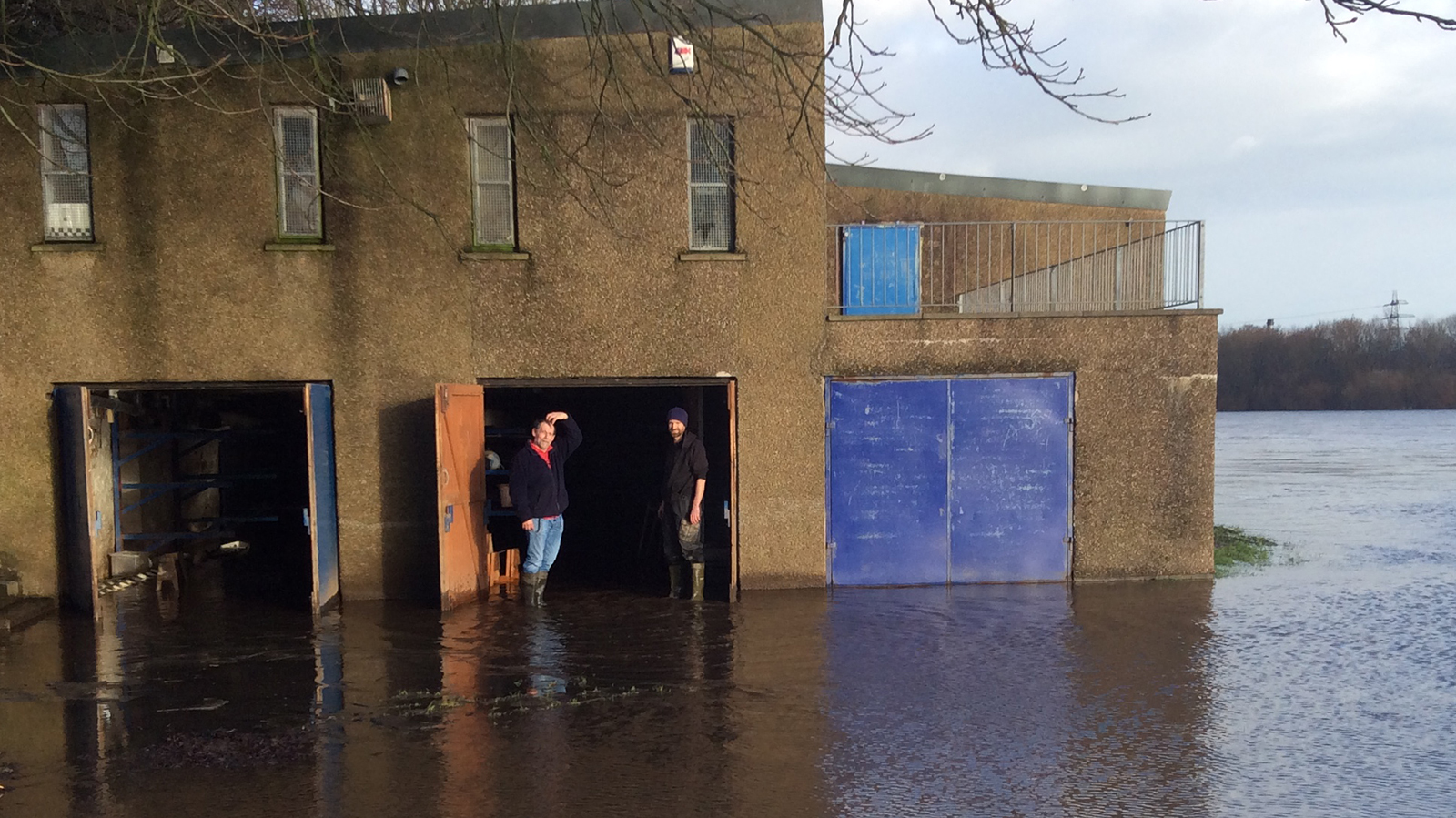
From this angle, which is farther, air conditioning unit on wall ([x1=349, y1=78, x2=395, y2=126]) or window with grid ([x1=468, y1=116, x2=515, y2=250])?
window with grid ([x1=468, y1=116, x2=515, y2=250])

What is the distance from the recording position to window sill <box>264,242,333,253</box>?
10.6 meters

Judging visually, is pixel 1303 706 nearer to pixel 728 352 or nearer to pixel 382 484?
pixel 728 352

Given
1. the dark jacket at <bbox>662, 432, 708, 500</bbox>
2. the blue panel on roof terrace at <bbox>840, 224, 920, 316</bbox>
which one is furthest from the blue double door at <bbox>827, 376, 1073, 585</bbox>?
the dark jacket at <bbox>662, 432, 708, 500</bbox>

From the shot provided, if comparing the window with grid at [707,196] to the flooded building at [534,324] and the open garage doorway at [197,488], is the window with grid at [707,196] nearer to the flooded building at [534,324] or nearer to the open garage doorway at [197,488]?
the flooded building at [534,324]

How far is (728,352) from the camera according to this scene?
1089 centimetres

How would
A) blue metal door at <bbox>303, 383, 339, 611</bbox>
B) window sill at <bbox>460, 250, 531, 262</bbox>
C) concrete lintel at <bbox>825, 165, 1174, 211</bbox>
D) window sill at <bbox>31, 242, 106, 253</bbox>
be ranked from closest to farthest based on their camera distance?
blue metal door at <bbox>303, 383, 339, 611</bbox> < window sill at <bbox>31, 242, 106, 253</bbox> < window sill at <bbox>460, 250, 531, 262</bbox> < concrete lintel at <bbox>825, 165, 1174, 211</bbox>

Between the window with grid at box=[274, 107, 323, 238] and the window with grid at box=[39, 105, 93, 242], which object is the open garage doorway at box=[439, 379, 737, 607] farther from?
the window with grid at box=[39, 105, 93, 242]

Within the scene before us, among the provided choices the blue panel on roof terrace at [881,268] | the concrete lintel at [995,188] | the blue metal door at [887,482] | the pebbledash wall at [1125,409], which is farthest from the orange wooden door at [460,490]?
the concrete lintel at [995,188]

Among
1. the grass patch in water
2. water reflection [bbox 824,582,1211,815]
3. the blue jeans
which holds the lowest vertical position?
the grass patch in water

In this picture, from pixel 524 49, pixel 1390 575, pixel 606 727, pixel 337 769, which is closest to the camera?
pixel 337 769

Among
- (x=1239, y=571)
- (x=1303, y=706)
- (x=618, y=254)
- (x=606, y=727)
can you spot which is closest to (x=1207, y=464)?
(x=1239, y=571)

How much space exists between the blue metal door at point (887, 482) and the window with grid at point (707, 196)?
6.05ft

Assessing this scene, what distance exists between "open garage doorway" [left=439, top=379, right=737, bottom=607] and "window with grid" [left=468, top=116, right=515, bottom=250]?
1.41 metres

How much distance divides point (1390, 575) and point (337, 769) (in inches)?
436
